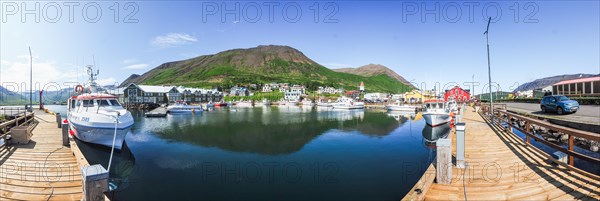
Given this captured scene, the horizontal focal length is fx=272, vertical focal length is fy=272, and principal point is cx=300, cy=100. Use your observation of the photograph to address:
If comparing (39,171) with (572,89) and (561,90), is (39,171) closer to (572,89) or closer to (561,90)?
(572,89)

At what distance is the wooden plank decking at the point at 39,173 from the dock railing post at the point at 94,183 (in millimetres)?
2914

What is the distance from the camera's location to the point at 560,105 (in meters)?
23.4

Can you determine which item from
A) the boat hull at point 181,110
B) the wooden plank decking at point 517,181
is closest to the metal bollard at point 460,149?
the wooden plank decking at point 517,181

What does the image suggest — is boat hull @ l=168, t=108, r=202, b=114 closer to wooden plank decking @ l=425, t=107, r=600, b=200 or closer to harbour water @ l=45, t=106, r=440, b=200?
harbour water @ l=45, t=106, r=440, b=200

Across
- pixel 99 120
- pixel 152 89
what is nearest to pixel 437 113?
pixel 99 120

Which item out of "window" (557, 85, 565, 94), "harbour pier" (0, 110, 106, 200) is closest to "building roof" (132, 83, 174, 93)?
"harbour pier" (0, 110, 106, 200)

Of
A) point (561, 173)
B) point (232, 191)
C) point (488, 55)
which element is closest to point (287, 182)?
point (232, 191)

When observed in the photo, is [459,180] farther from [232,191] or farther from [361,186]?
[232,191]

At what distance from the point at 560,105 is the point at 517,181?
2296 cm

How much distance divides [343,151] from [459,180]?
13.3m

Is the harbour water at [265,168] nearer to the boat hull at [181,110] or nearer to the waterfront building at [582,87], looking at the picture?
the waterfront building at [582,87]

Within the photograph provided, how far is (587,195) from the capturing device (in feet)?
20.3

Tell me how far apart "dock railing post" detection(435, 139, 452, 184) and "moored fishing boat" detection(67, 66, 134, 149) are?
55.7ft

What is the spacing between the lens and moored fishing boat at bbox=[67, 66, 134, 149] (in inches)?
688
